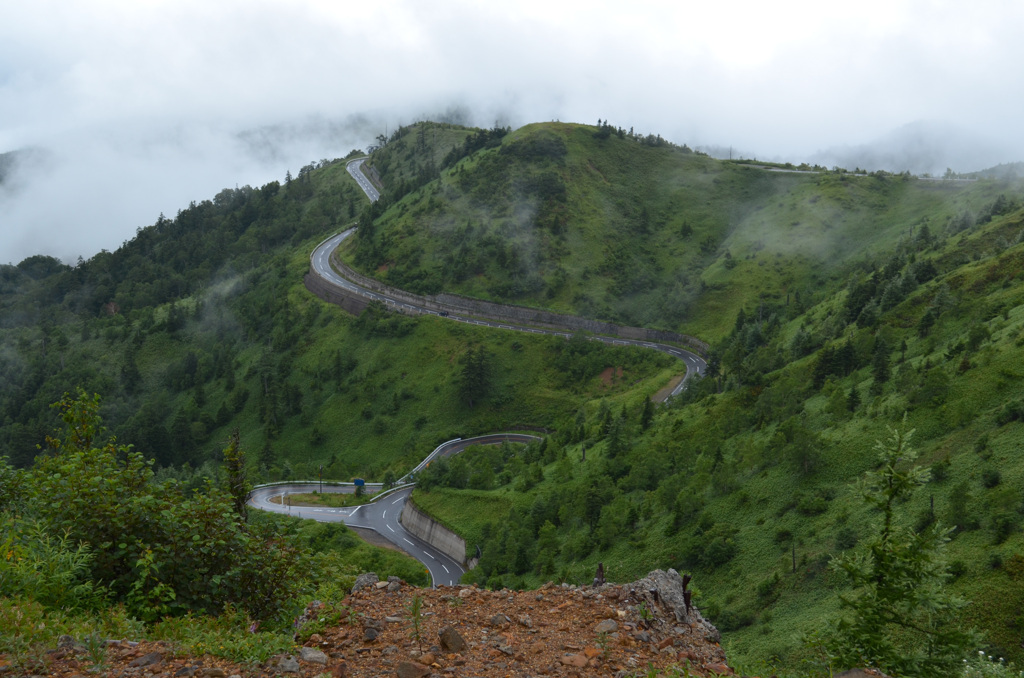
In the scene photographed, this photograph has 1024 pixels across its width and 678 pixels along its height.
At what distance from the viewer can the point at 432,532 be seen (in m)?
50.2

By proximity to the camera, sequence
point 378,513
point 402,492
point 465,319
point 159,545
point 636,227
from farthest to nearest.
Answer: point 636,227 < point 465,319 < point 402,492 < point 378,513 < point 159,545

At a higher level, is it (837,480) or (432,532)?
(837,480)

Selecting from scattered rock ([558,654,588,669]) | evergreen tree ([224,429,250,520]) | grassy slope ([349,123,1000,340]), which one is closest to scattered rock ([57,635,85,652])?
evergreen tree ([224,429,250,520])

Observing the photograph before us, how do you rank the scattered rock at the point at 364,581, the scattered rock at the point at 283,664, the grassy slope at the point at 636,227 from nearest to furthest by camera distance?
the scattered rock at the point at 283,664 → the scattered rock at the point at 364,581 → the grassy slope at the point at 636,227

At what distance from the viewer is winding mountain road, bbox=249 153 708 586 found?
48.7m

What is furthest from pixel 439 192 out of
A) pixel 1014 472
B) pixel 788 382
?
pixel 1014 472

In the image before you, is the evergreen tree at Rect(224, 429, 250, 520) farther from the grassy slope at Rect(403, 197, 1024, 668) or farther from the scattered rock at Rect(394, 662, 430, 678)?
the grassy slope at Rect(403, 197, 1024, 668)

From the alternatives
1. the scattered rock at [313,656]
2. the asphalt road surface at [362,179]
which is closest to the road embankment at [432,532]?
the scattered rock at [313,656]

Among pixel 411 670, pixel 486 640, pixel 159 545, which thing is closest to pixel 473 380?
pixel 159 545

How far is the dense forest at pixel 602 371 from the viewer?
2036 cm

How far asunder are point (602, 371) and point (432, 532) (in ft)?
133

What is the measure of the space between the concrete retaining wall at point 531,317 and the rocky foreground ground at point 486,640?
79.2m

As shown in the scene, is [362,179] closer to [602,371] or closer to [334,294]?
[334,294]

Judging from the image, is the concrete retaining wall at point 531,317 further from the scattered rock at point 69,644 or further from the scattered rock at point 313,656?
the scattered rock at point 69,644
